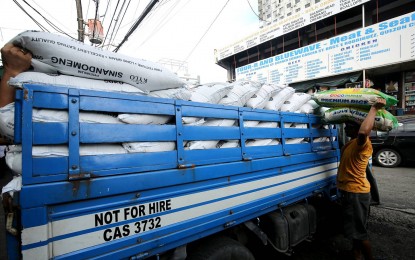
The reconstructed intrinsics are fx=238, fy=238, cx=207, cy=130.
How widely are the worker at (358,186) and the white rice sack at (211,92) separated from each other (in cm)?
169

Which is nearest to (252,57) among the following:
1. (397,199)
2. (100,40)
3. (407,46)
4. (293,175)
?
(407,46)

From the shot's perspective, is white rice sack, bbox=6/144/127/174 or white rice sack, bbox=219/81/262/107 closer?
white rice sack, bbox=6/144/127/174

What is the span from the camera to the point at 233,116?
87.4 inches

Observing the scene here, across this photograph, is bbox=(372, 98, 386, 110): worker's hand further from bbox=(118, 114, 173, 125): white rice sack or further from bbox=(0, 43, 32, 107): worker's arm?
bbox=(0, 43, 32, 107): worker's arm

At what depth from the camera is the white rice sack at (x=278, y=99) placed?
285cm

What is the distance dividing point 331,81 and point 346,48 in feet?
5.03

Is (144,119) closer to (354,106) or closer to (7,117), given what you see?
(7,117)

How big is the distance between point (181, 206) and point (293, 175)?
161cm

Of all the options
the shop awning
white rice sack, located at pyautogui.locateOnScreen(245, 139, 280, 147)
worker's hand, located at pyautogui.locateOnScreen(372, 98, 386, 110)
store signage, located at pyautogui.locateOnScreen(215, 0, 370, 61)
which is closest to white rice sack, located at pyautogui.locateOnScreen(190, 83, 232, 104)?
white rice sack, located at pyautogui.locateOnScreen(245, 139, 280, 147)

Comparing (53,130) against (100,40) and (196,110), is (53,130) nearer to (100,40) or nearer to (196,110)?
(196,110)

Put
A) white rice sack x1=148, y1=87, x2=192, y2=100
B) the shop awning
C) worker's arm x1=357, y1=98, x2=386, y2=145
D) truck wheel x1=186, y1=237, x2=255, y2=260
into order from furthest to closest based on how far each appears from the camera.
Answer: the shop awning, worker's arm x1=357, y1=98, x2=386, y2=145, white rice sack x1=148, y1=87, x2=192, y2=100, truck wheel x1=186, y1=237, x2=255, y2=260

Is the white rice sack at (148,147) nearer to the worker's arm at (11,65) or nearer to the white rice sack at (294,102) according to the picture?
the worker's arm at (11,65)

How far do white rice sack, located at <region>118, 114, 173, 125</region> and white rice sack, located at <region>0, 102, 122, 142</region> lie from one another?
0.12m

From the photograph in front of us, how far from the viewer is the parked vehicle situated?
23.6 feet
